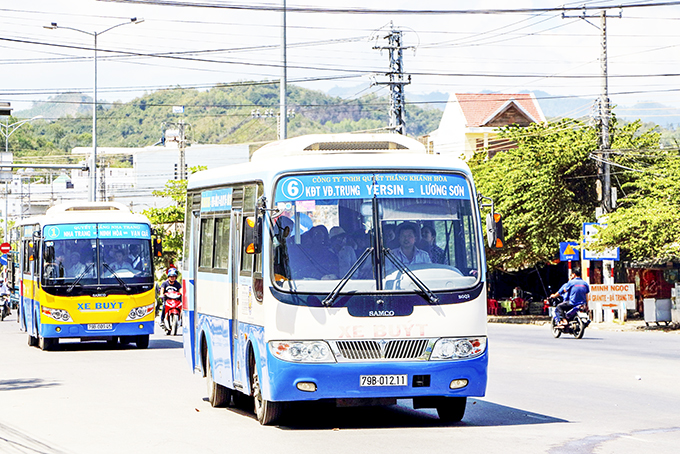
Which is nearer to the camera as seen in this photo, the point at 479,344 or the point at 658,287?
the point at 479,344

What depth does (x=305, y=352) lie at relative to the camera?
420 inches

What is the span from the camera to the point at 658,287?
42.1 meters

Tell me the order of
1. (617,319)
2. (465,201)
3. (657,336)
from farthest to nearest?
(617,319) < (657,336) < (465,201)

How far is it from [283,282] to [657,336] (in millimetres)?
21609

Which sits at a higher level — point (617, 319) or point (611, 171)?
point (611, 171)

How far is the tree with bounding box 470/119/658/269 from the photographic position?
4125 cm

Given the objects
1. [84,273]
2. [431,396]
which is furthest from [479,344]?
[84,273]

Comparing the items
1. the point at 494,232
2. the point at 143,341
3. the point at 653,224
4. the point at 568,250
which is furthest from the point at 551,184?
the point at 494,232

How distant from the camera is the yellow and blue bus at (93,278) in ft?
77.8

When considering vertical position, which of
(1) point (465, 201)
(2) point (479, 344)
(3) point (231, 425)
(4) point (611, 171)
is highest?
(4) point (611, 171)

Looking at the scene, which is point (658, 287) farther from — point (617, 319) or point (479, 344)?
point (479, 344)

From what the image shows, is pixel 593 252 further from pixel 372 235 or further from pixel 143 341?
pixel 372 235

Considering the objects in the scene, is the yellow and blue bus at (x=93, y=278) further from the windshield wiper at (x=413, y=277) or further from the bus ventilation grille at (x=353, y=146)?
the windshield wiper at (x=413, y=277)

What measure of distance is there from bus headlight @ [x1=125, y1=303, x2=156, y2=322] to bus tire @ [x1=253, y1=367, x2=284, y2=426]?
13.0m
